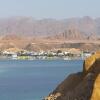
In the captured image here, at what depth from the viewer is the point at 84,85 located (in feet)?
42.0

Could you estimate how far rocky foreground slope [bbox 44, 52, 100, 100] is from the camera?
39.2ft

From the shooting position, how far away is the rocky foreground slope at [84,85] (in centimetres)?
1194

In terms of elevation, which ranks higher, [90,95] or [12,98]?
[90,95]

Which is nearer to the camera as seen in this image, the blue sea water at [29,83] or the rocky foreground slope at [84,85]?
the rocky foreground slope at [84,85]

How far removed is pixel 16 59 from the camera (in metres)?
189

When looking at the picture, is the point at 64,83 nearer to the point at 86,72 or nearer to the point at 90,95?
the point at 86,72

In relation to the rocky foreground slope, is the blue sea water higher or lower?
lower

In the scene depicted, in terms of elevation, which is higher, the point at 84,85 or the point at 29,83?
the point at 84,85

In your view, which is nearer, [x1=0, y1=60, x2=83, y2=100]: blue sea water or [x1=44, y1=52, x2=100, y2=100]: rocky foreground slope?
[x1=44, y1=52, x2=100, y2=100]: rocky foreground slope

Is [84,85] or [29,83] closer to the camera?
[84,85]

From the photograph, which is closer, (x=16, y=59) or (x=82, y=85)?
(x=82, y=85)

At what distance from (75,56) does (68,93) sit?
178446 mm

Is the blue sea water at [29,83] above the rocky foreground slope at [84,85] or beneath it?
beneath

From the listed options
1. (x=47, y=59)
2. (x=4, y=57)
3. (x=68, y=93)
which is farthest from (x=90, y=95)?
(x=4, y=57)
